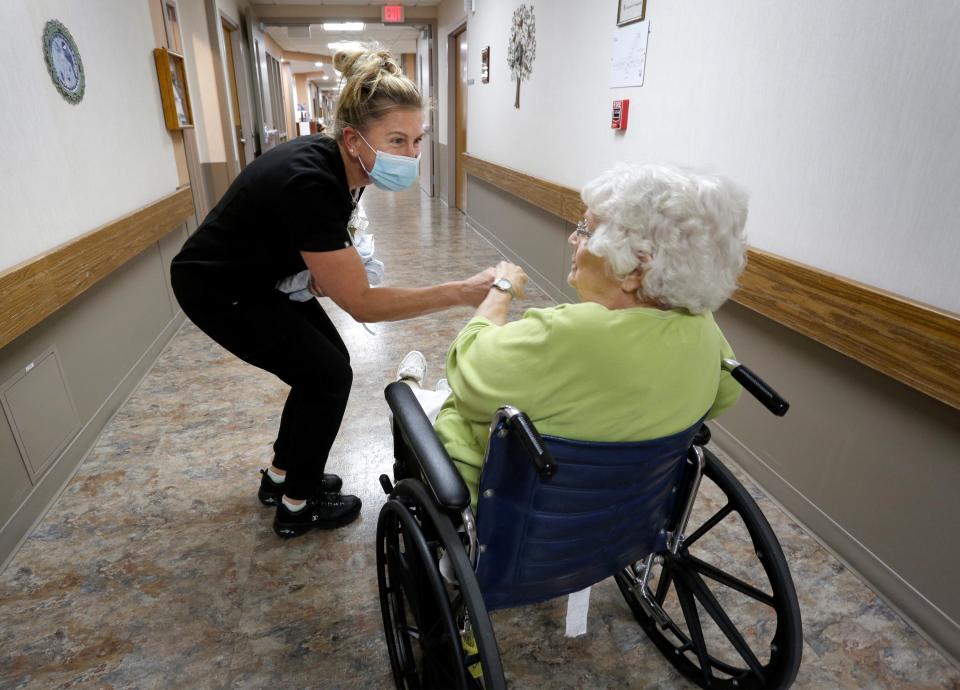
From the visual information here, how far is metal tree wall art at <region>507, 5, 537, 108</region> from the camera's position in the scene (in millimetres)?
4074

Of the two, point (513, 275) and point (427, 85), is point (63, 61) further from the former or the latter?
point (427, 85)

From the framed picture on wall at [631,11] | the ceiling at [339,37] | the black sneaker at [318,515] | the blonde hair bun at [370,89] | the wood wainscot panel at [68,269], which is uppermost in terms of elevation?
the ceiling at [339,37]

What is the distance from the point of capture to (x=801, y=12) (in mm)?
1680

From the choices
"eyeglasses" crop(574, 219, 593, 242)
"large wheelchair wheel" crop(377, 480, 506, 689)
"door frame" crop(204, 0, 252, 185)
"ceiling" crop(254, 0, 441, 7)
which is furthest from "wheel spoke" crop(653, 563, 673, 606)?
"ceiling" crop(254, 0, 441, 7)

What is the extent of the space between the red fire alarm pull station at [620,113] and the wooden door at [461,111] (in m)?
3.88

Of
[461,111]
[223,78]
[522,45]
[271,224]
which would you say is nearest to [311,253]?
[271,224]

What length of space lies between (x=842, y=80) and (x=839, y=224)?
15.2 inches

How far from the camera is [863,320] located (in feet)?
4.76

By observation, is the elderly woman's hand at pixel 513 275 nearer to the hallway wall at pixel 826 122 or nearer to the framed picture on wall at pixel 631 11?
the hallway wall at pixel 826 122

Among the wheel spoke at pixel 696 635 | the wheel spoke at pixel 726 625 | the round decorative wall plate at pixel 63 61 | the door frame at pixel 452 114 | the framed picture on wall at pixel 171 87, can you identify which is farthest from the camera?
the door frame at pixel 452 114

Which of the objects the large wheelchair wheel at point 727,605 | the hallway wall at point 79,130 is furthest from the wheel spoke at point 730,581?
the hallway wall at point 79,130

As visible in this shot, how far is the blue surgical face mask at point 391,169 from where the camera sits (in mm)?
1368

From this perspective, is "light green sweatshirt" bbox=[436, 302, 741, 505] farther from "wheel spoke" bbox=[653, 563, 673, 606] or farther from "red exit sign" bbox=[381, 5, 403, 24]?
"red exit sign" bbox=[381, 5, 403, 24]

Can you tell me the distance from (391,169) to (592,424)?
2.80 ft
